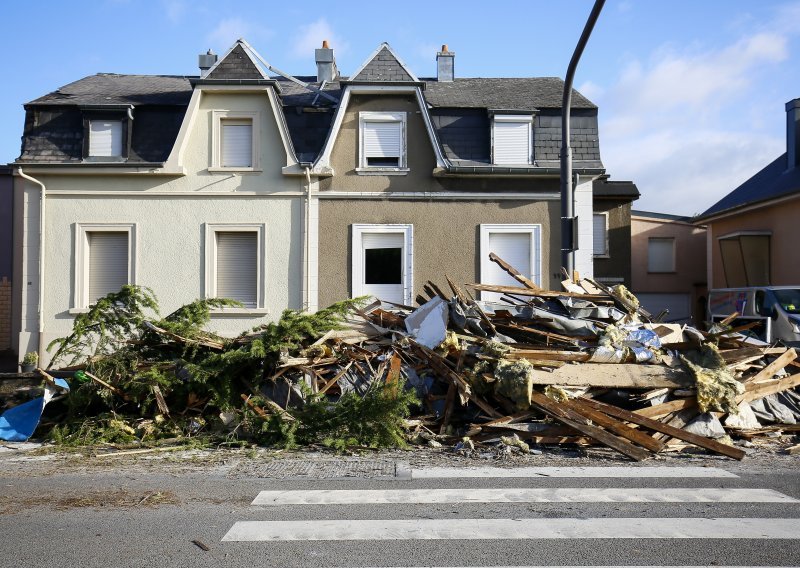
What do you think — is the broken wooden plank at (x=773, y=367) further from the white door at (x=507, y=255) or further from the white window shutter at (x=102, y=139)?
the white window shutter at (x=102, y=139)

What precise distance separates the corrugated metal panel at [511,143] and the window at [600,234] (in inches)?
427

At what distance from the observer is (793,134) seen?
2683cm

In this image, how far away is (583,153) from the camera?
19.0m

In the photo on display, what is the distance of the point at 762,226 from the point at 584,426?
2078 centimetres

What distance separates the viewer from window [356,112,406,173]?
18859 mm

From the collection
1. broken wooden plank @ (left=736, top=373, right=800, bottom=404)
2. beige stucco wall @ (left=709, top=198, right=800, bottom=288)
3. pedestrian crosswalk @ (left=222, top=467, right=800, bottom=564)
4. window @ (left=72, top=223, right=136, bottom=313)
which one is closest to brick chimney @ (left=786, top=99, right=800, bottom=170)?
beige stucco wall @ (left=709, top=198, right=800, bottom=288)

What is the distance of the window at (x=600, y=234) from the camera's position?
95.2ft

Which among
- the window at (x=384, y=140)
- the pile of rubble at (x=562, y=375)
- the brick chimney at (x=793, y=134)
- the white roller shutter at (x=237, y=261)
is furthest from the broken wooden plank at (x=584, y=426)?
the brick chimney at (x=793, y=134)

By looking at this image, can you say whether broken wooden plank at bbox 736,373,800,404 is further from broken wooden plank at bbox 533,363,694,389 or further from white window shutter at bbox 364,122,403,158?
white window shutter at bbox 364,122,403,158

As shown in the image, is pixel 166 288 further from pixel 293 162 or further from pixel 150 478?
pixel 150 478

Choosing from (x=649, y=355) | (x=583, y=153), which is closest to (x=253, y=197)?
(x=583, y=153)

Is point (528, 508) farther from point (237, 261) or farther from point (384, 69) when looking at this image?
point (384, 69)

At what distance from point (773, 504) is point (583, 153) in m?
13.8

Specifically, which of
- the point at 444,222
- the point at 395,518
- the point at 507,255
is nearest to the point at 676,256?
the point at 507,255
